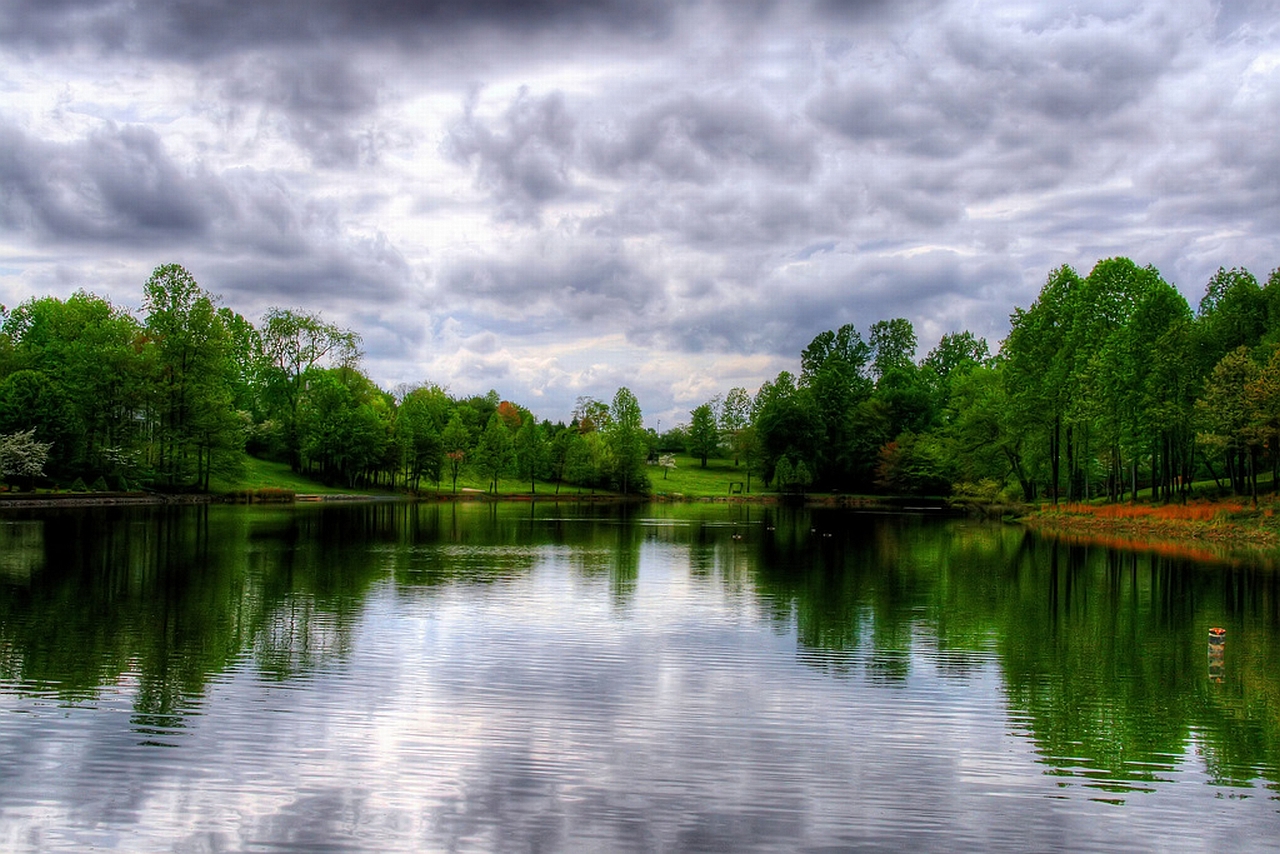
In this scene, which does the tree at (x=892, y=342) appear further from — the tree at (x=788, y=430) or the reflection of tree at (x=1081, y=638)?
the reflection of tree at (x=1081, y=638)

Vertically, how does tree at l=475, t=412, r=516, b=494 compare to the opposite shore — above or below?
above

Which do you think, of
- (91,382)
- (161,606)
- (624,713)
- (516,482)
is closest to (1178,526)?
(624,713)

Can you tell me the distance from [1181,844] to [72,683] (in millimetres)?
14009

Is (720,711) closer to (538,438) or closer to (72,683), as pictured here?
(72,683)

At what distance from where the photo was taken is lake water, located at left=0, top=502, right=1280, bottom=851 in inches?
365

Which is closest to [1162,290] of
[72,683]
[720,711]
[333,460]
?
[720,711]

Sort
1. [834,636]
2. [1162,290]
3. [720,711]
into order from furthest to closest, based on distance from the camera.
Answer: [1162,290] < [834,636] < [720,711]

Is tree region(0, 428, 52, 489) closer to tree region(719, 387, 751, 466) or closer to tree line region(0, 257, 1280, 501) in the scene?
tree line region(0, 257, 1280, 501)

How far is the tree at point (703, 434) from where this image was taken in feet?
508

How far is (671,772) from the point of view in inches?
424

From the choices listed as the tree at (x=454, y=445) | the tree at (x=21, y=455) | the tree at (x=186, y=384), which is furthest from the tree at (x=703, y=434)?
the tree at (x=21, y=455)

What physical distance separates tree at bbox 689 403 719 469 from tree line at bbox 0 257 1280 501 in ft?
21.0

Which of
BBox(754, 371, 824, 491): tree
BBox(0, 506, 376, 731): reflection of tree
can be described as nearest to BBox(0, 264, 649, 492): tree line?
BBox(754, 371, 824, 491): tree

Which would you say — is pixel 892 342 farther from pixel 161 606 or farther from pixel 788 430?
pixel 161 606
